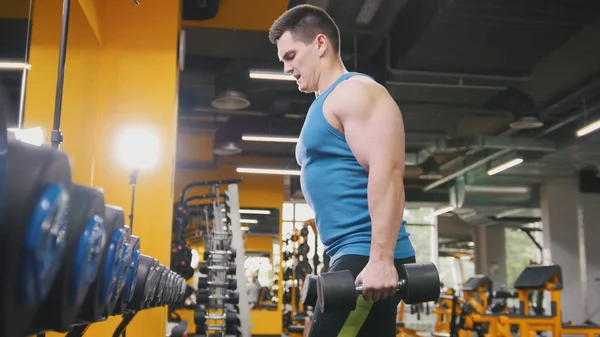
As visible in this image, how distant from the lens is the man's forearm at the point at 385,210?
1.32 m

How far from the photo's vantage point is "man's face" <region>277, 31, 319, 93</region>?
1.64 metres

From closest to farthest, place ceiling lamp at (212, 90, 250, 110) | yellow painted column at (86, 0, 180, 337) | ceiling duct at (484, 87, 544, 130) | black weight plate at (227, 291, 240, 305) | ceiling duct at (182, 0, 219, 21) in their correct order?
yellow painted column at (86, 0, 180, 337)
ceiling duct at (182, 0, 219, 21)
black weight plate at (227, 291, 240, 305)
ceiling lamp at (212, 90, 250, 110)
ceiling duct at (484, 87, 544, 130)

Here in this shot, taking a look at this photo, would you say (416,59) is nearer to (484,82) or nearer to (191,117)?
(484,82)

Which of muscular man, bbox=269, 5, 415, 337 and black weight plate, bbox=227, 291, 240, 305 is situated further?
black weight plate, bbox=227, 291, 240, 305

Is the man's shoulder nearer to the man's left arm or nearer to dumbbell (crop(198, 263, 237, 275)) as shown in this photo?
the man's left arm

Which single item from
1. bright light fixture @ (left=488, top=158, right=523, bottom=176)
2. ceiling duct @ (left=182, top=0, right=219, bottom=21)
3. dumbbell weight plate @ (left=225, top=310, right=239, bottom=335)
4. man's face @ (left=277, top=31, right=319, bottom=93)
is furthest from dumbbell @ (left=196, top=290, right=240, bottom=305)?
Answer: bright light fixture @ (left=488, top=158, right=523, bottom=176)

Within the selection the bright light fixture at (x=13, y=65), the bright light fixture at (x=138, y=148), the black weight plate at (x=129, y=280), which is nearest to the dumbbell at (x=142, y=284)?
the black weight plate at (x=129, y=280)

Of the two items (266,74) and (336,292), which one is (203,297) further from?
(336,292)

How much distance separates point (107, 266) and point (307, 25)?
0.94m

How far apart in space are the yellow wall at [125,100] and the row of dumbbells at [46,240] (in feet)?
11.1

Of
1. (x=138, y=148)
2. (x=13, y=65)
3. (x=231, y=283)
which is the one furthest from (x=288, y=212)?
(x=13, y=65)

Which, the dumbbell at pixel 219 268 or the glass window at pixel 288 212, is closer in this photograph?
the dumbbell at pixel 219 268

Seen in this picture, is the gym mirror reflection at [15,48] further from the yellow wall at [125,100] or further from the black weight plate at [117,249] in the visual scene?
the black weight plate at [117,249]

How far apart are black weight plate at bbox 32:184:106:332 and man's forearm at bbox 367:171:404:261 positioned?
676mm
